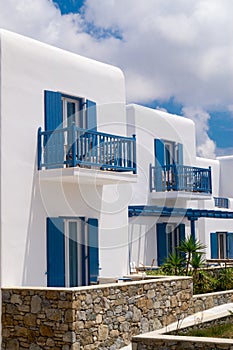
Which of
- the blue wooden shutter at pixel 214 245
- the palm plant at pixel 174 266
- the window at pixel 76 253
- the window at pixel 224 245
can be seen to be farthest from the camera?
the window at pixel 224 245

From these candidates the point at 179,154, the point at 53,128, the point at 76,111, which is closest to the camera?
the point at 53,128

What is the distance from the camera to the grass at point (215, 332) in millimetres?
11977

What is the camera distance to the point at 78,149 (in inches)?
585

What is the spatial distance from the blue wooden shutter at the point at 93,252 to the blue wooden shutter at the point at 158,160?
6.43m

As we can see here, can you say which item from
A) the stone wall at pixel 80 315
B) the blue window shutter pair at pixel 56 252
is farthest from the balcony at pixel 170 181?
the stone wall at pixel 80 315

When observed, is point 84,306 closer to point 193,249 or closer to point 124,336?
point 124,336

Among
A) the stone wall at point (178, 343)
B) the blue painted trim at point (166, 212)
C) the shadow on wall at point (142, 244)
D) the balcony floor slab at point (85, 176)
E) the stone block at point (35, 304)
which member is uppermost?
the balcony floor slab at point (85, 176)

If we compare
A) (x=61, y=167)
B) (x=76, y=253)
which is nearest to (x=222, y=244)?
(x=76, y=253)

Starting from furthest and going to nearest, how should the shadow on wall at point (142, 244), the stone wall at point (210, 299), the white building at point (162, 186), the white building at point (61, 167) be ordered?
1. the white building at point (162, 186)
2. the shadow on wall at point (142, 244)
3. the stone wall at point (210, 299)
4. the white building at point (61, 167)

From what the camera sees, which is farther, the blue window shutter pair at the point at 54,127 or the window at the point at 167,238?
the window at the point at 167,238

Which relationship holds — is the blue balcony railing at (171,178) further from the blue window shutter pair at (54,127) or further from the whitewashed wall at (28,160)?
the blue window shutter pair at (54,127)

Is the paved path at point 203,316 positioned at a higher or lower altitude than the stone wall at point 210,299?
lower

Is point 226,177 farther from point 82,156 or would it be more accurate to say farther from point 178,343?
point 178,343

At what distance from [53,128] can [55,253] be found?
304cm
